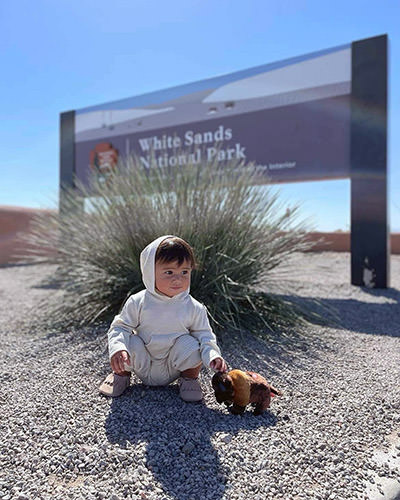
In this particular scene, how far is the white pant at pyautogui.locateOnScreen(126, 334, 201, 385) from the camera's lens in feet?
7.07

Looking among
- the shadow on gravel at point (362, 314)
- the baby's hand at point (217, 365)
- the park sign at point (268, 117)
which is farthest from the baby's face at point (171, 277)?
the park sign at point (268, 117)

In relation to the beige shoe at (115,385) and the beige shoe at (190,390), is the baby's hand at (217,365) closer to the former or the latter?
the beige shoe at (190,390)

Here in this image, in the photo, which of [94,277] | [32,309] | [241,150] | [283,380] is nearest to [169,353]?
[283,380]

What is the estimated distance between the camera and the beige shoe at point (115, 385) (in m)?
2.18

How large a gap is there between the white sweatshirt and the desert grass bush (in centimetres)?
78

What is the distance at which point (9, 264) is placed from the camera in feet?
33.1

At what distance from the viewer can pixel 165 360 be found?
7.36 feet

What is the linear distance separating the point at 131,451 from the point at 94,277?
6.78 feet

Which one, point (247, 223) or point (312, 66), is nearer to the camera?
point (247, 223)

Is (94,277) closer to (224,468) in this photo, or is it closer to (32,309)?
(32,309)

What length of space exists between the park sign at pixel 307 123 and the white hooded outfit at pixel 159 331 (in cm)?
A: 291

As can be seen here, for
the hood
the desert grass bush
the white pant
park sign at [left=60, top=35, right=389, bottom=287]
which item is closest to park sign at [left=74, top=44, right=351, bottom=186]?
park sign at [left=60, top=35, right=389, bottom=287]

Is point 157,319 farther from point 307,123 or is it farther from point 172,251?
point 307,123

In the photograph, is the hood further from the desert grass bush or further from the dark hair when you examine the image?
the desert grass bush
